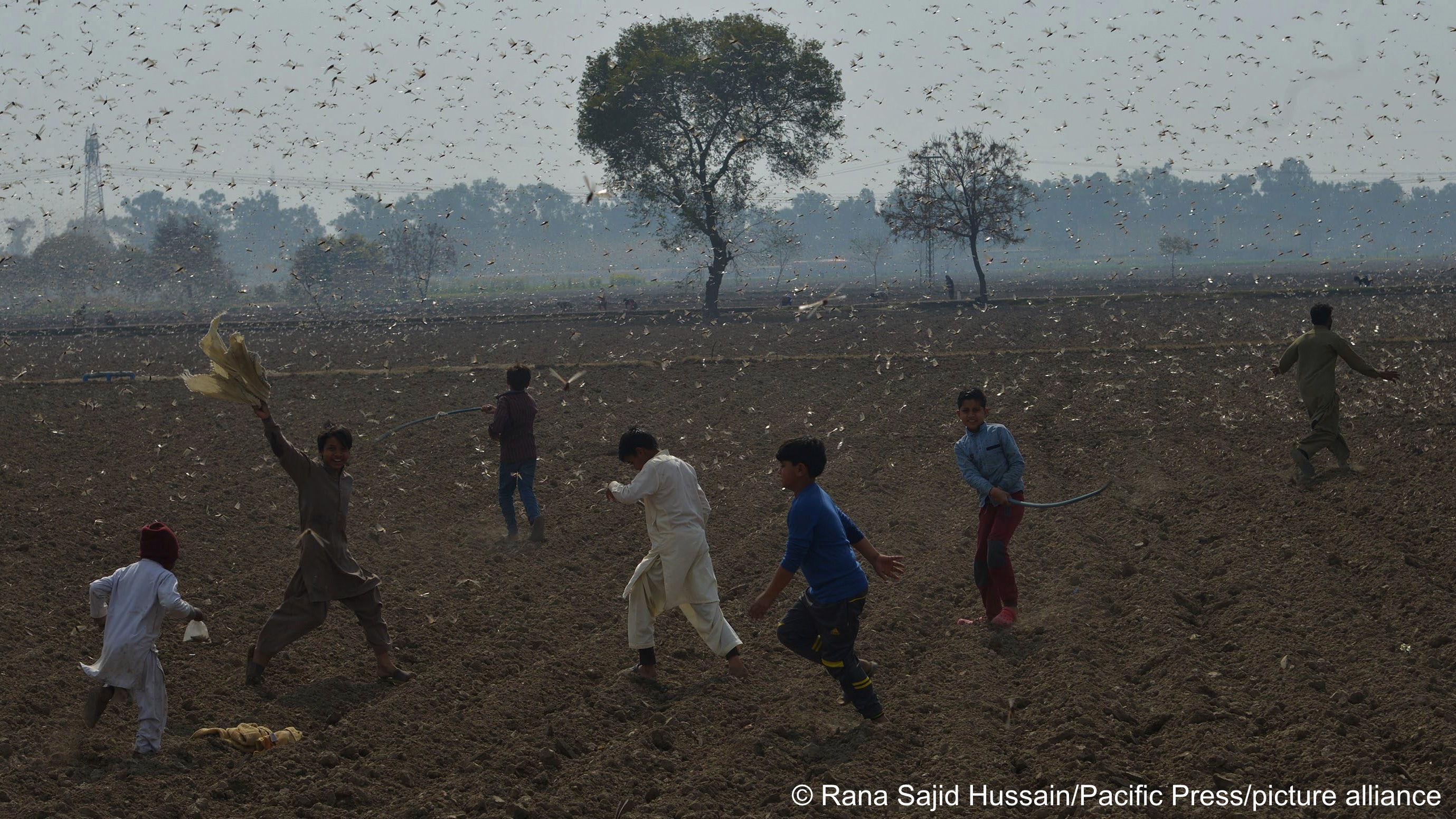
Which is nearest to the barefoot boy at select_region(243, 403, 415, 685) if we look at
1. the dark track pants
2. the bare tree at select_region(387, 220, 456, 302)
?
the dark track pants

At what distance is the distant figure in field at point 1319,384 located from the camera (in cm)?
1133

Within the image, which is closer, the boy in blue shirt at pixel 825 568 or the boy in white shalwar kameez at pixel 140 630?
the boy in white shalwar kameez at pixel 140 630

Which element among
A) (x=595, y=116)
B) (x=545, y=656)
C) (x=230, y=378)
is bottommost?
(x=545, y=656)

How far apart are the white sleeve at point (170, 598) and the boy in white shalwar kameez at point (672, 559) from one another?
92.1 inches

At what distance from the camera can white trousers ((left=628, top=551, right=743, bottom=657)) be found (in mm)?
6848

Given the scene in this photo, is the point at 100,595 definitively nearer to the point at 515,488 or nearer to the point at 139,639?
the point at 139,639

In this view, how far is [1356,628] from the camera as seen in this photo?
730cm

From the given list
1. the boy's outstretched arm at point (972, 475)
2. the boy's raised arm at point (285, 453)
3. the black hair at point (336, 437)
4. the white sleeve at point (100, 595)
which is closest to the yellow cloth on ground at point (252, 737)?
the white sleeve at point (100, 595)

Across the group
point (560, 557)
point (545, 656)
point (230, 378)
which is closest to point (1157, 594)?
point (545, 656)

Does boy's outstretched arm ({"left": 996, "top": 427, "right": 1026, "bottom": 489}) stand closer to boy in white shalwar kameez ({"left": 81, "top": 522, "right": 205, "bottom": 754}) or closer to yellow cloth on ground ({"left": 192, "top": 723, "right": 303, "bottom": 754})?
yellow cloth on ground ({"left": 192, "top": 723, "right": 303, "bottom": 754})

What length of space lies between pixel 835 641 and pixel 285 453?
3461mm

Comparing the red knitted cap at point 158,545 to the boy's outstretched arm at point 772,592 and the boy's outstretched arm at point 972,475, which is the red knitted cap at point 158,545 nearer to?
the boy's outstretched arm at point 772,592

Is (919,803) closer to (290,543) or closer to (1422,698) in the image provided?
(1422,698)

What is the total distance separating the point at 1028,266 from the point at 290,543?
5949 inches
